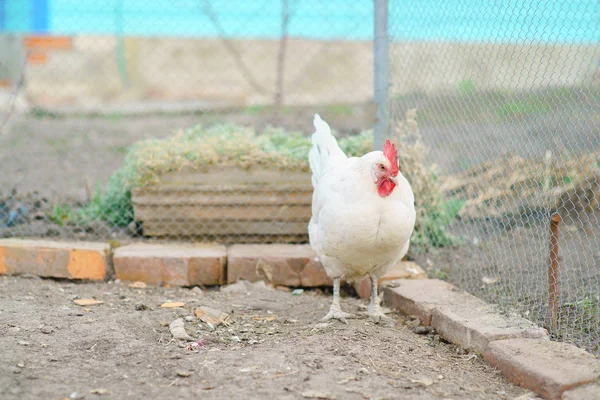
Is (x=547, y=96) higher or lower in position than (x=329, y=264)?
higher

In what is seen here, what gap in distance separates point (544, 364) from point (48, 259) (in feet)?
9.35

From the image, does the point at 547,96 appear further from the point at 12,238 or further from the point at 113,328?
the point at 12,238

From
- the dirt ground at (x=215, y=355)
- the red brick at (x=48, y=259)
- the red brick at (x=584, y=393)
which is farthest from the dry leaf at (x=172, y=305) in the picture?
the red brick at (x=584, y=393)

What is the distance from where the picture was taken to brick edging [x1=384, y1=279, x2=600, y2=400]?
95.7 inches

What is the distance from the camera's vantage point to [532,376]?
8.30 ft

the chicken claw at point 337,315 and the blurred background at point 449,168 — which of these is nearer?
the blurred background at point 449,168

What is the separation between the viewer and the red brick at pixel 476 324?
9.50 ft

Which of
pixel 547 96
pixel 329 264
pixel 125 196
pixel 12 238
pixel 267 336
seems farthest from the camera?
pixel 125 196

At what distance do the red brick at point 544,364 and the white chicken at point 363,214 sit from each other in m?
0.70

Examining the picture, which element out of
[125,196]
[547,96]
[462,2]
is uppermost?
[462,2]

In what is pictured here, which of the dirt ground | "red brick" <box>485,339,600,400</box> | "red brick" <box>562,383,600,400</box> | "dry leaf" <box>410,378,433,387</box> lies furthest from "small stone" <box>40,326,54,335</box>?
"red brick" <box>562,383,600,400</box>

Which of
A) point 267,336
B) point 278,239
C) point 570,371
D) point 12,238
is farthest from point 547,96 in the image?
point 12,238

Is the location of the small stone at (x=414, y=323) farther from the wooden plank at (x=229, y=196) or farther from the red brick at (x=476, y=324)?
the wooden plank at (x=229, y=196)

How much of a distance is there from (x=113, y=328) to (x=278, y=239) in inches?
61.5
